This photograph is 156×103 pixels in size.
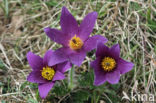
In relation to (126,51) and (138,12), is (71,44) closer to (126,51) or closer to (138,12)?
(126,51)

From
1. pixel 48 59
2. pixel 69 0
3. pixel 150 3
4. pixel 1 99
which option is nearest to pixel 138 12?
pixel 150 3

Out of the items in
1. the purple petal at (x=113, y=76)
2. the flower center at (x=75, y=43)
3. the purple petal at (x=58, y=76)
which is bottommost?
the purple petal at (x=113, y=76)

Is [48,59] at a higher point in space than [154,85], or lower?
higher

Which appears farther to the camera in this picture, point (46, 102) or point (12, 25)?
point (12, 25)

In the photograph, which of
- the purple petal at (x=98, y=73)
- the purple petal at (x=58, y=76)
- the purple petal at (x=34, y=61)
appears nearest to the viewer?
the purple petal at (x=98, y=73)

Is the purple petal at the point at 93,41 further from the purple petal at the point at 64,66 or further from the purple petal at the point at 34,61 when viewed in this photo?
the purple petal at the point at 34,61

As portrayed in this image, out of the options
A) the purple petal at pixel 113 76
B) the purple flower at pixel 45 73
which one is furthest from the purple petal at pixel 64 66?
the purple petal at pixel 113 76

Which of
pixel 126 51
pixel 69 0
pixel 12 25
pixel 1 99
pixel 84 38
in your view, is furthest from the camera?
pixel 12 25

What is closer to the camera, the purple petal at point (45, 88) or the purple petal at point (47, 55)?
the purple petal at point (45, 88)

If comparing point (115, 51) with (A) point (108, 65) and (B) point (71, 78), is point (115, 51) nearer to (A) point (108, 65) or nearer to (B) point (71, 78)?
(A) point (108, 65)
